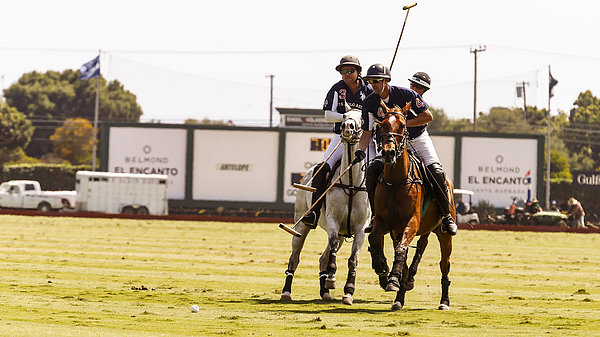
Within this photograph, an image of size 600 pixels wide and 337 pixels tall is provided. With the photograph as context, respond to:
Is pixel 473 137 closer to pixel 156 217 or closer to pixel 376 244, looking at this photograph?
pixel 156 217

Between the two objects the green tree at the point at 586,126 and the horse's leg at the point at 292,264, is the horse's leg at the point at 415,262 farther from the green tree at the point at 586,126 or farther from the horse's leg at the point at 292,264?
the green tree at the point at 586,126

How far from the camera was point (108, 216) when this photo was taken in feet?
132

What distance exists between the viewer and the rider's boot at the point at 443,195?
10234mm

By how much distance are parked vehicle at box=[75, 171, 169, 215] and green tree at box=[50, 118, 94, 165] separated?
48.3 metres

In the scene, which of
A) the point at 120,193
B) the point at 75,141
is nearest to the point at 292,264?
the point at 120,193

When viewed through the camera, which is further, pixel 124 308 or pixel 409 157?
pixel 409 157

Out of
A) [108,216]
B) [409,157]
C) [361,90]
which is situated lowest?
[108,216]

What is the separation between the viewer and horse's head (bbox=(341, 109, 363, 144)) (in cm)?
1042

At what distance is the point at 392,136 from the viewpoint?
30.4 ft

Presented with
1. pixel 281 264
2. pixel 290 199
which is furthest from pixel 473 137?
pixel 281 264

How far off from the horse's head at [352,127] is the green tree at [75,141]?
8415 centimetres

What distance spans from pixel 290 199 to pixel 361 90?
38.0 metres

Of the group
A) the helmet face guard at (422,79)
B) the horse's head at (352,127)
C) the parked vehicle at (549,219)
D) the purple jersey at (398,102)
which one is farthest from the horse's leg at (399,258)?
the parked vehicle at (549,219)

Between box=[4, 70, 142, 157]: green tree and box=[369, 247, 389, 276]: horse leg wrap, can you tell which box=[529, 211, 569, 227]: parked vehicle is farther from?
box=[4, 70, 142, 157]: green tree
